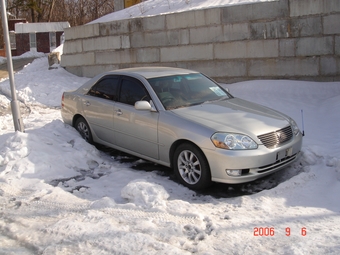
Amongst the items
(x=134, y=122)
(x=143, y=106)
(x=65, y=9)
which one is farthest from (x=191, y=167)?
(x=65, y=9)

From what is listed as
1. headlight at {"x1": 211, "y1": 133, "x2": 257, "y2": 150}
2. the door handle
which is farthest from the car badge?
the door handle

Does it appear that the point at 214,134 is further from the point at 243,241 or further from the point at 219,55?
the point at 219,55

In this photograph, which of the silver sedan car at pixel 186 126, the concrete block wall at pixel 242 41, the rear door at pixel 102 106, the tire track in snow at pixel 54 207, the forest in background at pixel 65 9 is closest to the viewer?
the tire track in snow at pixel 54 207

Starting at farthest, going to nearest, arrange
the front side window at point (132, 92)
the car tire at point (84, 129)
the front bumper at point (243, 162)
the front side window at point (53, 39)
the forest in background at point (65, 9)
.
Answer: the forest in background at point (65, 9), the front side window at point (53, 39), the car tire at point (84, 129), the front side window at point (132, 92), the front bumper at point (243, 162)

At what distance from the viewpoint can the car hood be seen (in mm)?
5371

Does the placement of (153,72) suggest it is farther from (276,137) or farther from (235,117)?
(276,137)

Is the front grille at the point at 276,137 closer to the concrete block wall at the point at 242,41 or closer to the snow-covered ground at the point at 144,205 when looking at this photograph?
the snow-covered ground at the point at 144,205

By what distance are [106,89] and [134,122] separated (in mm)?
1119

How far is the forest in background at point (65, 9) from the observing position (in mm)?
37119

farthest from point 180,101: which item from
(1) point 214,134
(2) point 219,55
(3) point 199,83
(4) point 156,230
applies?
(2) point 219,55

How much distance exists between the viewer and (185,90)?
6492 millimetres

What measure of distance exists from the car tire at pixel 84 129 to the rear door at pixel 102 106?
5.4 inches

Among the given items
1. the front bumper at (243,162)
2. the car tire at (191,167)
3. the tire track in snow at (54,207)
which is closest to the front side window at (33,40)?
the tire track in snow at (54,207)

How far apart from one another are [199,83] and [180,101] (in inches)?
28.7
